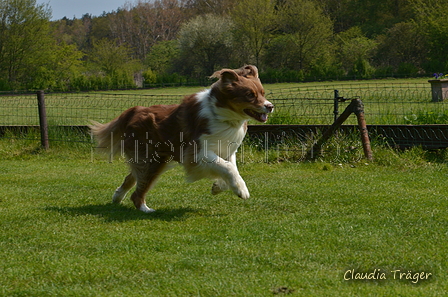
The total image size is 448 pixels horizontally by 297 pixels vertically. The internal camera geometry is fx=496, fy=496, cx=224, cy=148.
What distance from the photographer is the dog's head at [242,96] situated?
Answer: 231 inches

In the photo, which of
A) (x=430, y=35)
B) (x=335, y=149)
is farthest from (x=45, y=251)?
(x=430, y=35)

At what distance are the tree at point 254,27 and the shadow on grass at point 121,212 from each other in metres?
58.4

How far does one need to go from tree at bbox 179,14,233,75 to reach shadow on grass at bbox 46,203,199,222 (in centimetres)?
5887

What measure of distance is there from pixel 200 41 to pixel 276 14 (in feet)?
36.6

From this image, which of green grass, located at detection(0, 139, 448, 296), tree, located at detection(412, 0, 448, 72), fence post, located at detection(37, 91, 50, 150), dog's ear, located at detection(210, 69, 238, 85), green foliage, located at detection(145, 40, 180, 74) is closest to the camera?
green grass, located at detection(0, 139, 448, 296)

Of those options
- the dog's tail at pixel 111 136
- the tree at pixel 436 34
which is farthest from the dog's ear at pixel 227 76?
the tree at pixel 436 34

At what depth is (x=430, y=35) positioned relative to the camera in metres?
51.1

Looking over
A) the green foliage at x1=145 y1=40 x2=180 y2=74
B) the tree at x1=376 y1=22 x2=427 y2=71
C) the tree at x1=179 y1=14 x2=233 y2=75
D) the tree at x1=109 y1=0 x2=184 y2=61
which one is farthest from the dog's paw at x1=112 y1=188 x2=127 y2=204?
the tree at x1=109 y1=0 x2=184 y2=61

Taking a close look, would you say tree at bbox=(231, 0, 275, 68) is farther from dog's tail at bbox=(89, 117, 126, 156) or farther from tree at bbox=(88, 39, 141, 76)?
dog's tail at bbox=(89, 117, 126, 156)

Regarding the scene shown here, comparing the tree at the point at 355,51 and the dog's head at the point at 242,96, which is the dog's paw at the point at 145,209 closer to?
the dog's head at the point at 242,96

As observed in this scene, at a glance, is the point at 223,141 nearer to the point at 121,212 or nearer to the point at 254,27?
the point at 121,212

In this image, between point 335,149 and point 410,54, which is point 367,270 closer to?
point 335,149

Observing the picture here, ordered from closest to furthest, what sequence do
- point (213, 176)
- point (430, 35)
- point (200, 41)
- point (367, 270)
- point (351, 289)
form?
1. point (351, 289)
2. point (367, 270)
3. point (213, 176)
4. point (430, 35)
5. point (200, 41)

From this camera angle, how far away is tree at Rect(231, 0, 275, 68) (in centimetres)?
6362
